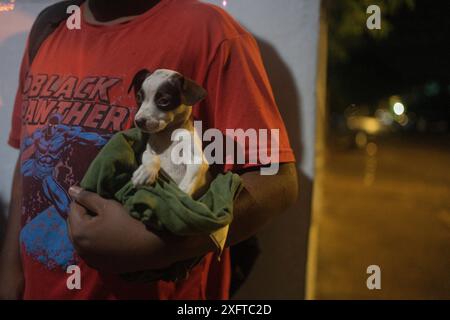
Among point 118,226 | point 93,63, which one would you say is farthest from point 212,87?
point 118,226

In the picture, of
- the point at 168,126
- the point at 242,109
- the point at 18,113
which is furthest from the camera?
the point at 18,113

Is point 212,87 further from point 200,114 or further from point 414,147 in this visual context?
point 414,147

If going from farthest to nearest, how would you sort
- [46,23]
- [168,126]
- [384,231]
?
1. [384,231]
2. [46,23]
3. [168,126]

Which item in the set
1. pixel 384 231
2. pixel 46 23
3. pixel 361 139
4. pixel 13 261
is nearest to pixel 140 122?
pixel 46 23

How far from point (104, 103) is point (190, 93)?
1.29 feet

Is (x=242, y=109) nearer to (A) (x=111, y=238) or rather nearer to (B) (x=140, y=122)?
(B) (x=140, y=122)

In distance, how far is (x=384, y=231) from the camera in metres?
6.36

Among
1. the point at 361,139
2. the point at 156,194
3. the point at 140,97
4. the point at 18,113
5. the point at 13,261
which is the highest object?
the point at 361,139

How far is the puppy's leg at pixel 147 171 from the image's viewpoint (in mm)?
1557

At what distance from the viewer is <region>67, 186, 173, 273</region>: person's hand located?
1625 millimetres

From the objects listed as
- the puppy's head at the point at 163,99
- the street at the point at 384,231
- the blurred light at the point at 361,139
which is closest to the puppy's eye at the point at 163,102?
the puppy's head at the point at 163,99

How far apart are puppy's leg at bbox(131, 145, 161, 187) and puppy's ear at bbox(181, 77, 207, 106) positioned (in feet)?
0.71

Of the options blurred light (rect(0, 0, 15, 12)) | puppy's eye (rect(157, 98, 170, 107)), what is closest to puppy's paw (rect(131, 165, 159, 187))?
puppy's eye (rect(157, 98, 170, 107))

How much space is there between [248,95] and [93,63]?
2.03 ft
